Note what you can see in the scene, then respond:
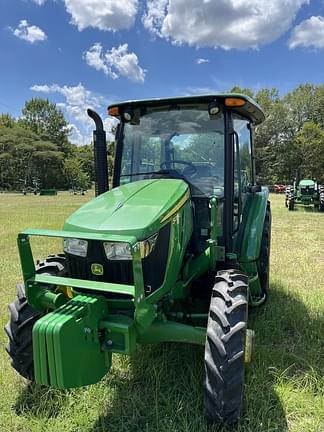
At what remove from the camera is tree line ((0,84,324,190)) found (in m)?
36.4

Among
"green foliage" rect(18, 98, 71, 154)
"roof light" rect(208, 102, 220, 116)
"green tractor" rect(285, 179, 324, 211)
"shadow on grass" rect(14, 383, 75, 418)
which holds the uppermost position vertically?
"green foliage" rect(18, 98, 71, 154)

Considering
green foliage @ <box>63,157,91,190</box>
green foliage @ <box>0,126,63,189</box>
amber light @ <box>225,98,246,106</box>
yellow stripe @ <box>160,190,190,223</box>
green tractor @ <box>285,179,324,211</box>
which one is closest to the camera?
yellow stripe @ <box>160,190,190,223</box>

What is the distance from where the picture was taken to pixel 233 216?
11.6ft

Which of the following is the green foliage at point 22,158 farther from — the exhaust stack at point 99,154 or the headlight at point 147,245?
the headlight at point 147,245

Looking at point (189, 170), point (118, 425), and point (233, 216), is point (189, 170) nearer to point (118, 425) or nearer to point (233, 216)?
point (233, 216)

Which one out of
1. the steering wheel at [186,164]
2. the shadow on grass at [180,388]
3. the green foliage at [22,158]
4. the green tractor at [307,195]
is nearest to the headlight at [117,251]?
the shadow on grass at [180,388]

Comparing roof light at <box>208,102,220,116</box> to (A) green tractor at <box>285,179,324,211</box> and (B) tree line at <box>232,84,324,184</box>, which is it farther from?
(B) tree line at <box>232,84,324,184</box>

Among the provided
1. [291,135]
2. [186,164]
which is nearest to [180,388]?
[186,164]

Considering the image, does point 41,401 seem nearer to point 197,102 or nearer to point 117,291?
point 117,291

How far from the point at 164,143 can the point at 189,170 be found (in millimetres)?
382

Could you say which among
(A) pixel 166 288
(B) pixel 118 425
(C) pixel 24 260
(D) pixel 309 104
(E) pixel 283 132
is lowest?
(B) pixel 118 425

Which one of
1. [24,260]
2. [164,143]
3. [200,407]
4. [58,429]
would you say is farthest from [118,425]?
[164,143]

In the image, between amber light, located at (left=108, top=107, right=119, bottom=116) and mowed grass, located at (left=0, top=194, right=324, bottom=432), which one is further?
amber light, located at (left=108, top=107, right=119, bottom=116)

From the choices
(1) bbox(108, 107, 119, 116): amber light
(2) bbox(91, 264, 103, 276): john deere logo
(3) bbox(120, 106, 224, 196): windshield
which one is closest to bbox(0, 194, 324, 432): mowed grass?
(2) bbox(91, 264, 103, 276): john deere logo
